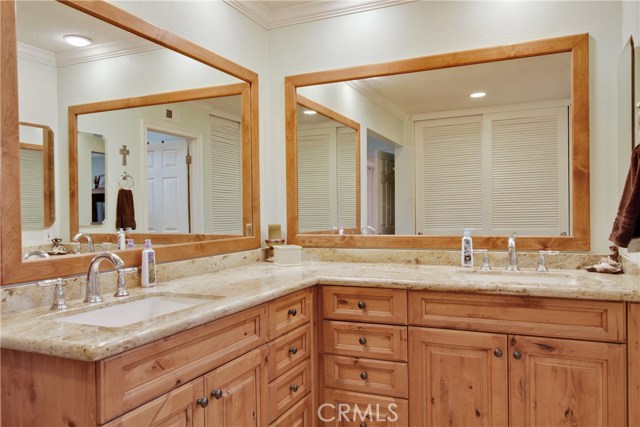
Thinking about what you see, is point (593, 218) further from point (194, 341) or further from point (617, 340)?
point (194, 341)

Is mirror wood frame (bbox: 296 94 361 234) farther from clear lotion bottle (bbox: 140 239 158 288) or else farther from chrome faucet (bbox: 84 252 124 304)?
chrome faucet (bbox: 84 252 124 304)

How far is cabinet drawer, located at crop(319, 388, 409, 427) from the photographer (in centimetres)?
196

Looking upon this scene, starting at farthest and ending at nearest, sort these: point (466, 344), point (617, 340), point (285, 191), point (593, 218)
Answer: point (285, 191), point (593, 218), point (466, 344), point (617, 340)

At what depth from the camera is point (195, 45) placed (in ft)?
7.26

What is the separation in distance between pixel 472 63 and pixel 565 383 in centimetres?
168

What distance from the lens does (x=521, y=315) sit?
1.77m

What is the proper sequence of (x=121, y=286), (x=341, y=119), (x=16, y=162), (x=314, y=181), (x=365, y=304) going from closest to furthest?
(x=16, y=162) → (x=121, y=286) → (x=365, y=304) → (x=341, y=119) → (x=314, y=181)

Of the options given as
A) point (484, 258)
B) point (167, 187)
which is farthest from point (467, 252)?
point (167, 187)

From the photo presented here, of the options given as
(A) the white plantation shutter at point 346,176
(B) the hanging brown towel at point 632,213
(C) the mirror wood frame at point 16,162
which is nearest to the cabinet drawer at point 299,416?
(C) the mirror wood frame at point 16,162

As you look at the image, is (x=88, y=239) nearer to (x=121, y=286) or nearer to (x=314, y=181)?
(x=121, y=286)

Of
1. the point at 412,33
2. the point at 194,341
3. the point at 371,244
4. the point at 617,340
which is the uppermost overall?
the point at 412,33

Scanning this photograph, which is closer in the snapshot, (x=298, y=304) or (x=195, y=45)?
(x=298, y=304)

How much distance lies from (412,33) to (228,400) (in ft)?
7.20

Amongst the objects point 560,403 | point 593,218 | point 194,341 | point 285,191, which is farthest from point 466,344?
point 285,191
